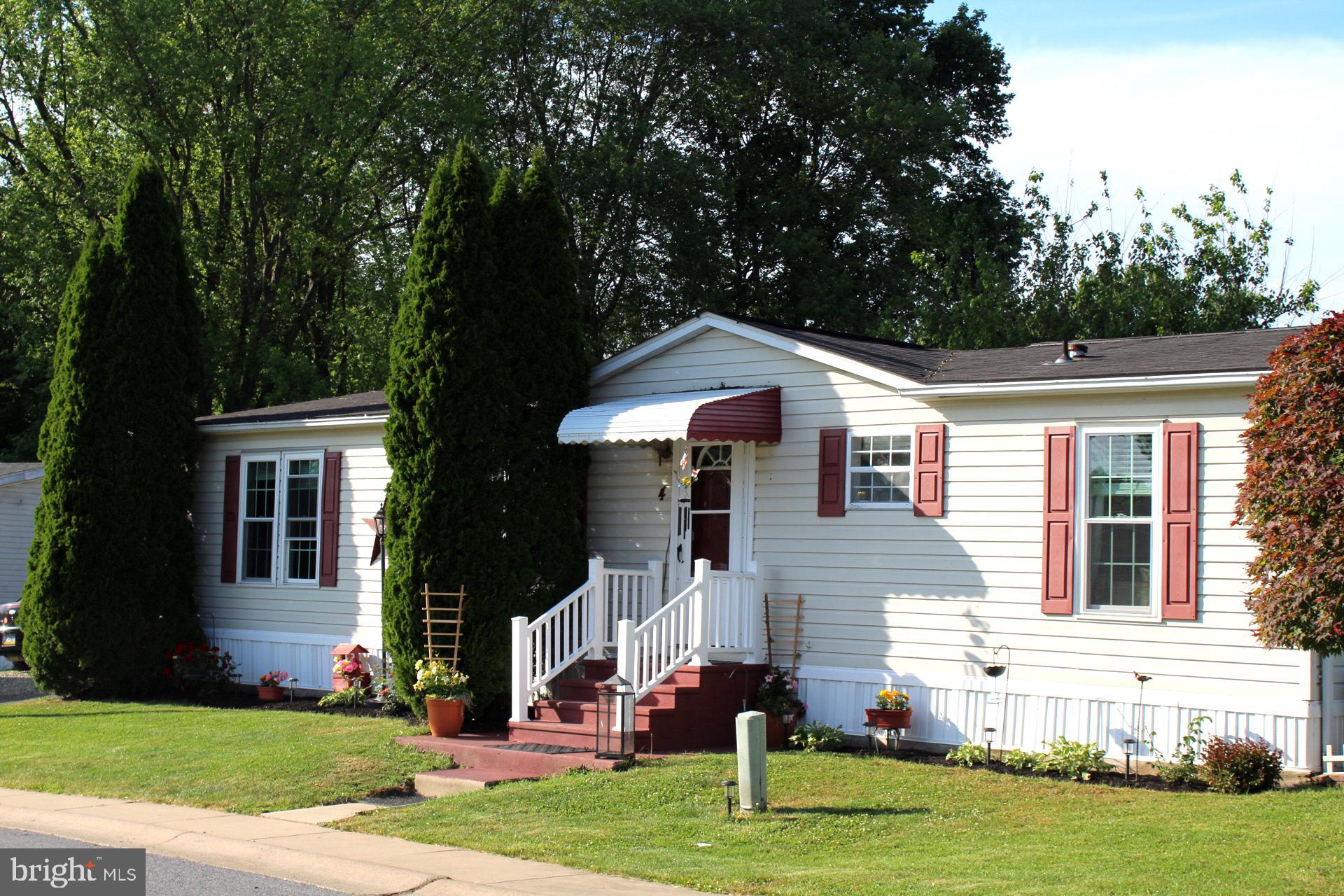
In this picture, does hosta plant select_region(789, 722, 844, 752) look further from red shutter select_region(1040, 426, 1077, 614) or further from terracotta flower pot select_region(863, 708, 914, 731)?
red shutter select_region(1040, 426, 1077, 614)

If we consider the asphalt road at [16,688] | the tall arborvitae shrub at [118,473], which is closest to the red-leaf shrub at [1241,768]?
the tall arborvitae shrub at [118,473]

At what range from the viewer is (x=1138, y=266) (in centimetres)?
2923

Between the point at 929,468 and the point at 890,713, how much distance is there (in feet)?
7.74

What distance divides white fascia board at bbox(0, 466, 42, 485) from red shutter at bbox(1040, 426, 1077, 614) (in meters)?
19.4

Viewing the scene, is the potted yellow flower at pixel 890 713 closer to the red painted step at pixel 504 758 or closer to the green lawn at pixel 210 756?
the red painted step at pixel 504 758

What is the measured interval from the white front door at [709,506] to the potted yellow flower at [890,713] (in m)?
2.40

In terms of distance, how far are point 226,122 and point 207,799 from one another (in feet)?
63.4

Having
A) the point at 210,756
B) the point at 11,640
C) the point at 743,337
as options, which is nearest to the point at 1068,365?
the point at 743,337

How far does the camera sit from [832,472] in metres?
14.0

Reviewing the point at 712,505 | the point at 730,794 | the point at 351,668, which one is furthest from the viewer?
the point at 351,668

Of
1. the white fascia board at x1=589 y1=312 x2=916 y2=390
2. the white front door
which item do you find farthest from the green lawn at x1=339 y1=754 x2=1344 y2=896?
the white fascia board at x1=589 y1=312 x2=916 y2=390

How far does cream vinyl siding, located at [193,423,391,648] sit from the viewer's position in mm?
17625

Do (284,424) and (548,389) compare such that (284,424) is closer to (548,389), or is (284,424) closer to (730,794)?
(548,389)

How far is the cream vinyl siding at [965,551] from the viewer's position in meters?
11.6
